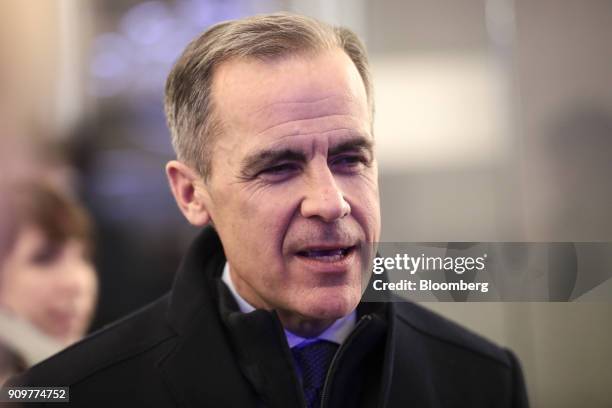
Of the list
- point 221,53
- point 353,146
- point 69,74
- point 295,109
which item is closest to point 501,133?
point 353,146

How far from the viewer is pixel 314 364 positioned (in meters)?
1.38

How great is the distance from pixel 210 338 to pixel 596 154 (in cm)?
86

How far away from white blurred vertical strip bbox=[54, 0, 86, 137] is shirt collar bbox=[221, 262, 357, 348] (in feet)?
1.78

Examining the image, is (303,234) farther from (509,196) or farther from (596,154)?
(596,154)

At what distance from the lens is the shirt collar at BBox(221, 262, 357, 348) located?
1.40m

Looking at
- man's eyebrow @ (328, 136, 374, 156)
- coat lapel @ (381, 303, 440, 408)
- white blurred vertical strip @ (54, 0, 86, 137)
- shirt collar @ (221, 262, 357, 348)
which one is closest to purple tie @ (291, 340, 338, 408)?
shirt collar @ (221, 262, 357, 348)

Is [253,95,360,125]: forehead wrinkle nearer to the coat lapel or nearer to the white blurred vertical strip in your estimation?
the coat lapel

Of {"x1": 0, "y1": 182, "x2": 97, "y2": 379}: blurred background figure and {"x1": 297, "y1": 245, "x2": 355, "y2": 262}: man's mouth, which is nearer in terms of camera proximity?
{"x1": 297, "y1": 245, "x2": 355, "y2": 262}: man's mouth

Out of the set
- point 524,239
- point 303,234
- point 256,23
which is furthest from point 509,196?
point 256,23

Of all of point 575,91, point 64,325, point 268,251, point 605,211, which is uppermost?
point 575,91

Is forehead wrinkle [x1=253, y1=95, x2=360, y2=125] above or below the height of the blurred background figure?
above

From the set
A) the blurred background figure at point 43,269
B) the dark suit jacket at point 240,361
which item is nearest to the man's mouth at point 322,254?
the dark suit jacket at point 240,361

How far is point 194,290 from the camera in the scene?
1435mm

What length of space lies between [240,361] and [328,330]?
178 mm
